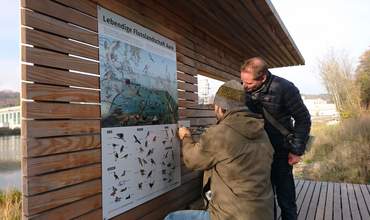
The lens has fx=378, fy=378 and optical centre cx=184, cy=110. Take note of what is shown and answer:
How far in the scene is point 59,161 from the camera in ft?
7.16

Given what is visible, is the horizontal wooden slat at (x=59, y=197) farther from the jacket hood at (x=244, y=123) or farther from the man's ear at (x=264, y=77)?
the man's ear at (x=264, y=77)

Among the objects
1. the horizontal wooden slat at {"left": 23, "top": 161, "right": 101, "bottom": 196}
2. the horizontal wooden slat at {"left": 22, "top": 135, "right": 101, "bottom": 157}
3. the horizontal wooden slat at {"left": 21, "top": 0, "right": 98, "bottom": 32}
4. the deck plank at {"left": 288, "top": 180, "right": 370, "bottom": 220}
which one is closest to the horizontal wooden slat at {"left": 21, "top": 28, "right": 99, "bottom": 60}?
the horizontal wooden slat at {"left": 21, "top": 0, "right": 98, "bottom": 32}

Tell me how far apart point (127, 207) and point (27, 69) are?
1378 mm

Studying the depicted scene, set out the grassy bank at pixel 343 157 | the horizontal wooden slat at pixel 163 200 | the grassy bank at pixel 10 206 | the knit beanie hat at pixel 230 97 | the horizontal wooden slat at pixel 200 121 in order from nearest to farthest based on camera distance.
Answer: the knit beanie hat at pixel 230 97, the horizontal wooden slat at pixel 163 200, the horizontal wooden slat at pixel 200 121, the grassy bank at pixel 10 206, the grassy bank at pixel 343 157

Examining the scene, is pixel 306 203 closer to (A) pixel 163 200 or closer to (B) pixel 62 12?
(A) pixel 163 200

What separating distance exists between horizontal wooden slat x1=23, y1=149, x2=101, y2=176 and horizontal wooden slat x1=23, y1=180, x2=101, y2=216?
0.42 feet

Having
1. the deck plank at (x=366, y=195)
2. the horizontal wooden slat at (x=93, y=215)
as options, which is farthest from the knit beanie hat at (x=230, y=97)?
the deck plank at (x=366, y=195)

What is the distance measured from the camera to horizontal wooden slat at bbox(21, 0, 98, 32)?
6.72 ft

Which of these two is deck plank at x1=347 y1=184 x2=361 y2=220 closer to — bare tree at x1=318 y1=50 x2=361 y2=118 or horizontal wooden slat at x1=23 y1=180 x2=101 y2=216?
horizontal wooden slat at x1=23 y1=180 x2=101 y2=216

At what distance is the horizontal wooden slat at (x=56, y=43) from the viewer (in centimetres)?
201

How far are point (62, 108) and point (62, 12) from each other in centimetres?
58

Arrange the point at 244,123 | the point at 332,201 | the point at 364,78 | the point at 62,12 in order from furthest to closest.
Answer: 1. the point at 364,78
2. the point at 332,201
3. the point at 244,123
4. the point at 62,12

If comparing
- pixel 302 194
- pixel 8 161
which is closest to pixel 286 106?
pixel 302 194

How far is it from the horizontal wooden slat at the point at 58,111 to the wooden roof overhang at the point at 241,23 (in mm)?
1633
